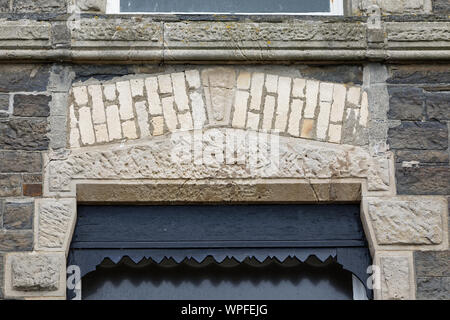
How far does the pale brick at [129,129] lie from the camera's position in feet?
15.2

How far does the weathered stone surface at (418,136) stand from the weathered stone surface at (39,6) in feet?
6.81

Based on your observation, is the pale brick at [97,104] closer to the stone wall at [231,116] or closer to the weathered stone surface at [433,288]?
the stone wall at [231,116]

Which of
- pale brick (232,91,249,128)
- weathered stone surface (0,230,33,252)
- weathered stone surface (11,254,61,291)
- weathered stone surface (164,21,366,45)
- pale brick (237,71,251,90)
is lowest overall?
weathered stone surface (11,254,61,291)

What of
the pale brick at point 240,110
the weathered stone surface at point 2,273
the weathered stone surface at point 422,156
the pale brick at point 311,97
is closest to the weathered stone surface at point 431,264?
the weathered stone surface at point 422,156

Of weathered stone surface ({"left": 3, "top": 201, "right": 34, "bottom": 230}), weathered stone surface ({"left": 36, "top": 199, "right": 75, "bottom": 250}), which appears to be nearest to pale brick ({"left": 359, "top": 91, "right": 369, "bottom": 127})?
weathered stone surface ({"left": 36, "top": 199, "right": 75, "bottom": 250})

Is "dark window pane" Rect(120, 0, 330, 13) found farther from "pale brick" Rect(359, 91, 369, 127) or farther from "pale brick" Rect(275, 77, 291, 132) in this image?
"pale brick" Rect(359, 91, 369, 127)

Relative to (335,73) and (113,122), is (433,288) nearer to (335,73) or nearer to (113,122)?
(335,73)

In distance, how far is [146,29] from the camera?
4723 millimetres

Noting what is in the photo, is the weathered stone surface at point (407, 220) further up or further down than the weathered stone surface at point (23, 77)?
further down

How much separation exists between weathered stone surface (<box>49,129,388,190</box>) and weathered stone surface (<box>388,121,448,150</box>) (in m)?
0.20

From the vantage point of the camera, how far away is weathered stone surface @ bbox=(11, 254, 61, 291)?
4410 millimetres
